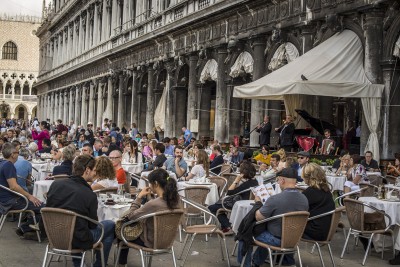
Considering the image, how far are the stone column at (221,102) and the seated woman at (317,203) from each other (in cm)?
1354

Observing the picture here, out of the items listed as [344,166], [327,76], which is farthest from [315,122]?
[344,166]

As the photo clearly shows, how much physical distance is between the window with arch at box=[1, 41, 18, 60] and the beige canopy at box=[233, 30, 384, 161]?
244 feet

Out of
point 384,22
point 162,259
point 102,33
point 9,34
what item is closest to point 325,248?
point 162,259

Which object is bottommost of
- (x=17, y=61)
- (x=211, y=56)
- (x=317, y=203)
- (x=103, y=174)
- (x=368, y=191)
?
(x=368, y=191)

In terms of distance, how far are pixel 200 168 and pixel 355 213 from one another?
3306 mm

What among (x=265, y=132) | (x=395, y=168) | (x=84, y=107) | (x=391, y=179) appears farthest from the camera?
(x=84, y=107)

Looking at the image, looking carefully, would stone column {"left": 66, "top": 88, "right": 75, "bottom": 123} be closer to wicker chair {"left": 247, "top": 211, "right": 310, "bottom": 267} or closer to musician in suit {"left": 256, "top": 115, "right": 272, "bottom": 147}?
musician in suit {"left": 256, "top": 115, "right": 272, "bottom": 147}

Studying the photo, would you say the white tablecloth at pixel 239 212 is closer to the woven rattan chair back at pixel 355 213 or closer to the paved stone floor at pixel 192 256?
the paved stone floor at pixel 192 256

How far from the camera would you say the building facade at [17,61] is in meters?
82.8

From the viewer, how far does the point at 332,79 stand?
13555 millimetres

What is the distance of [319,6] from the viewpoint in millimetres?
15266

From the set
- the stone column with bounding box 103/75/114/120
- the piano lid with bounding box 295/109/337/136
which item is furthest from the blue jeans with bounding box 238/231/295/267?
the stone column with bounding box 103/75/114/120

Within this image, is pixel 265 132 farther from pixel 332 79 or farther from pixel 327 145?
pixel 332 79

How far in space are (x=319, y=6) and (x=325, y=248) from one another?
324 inches
